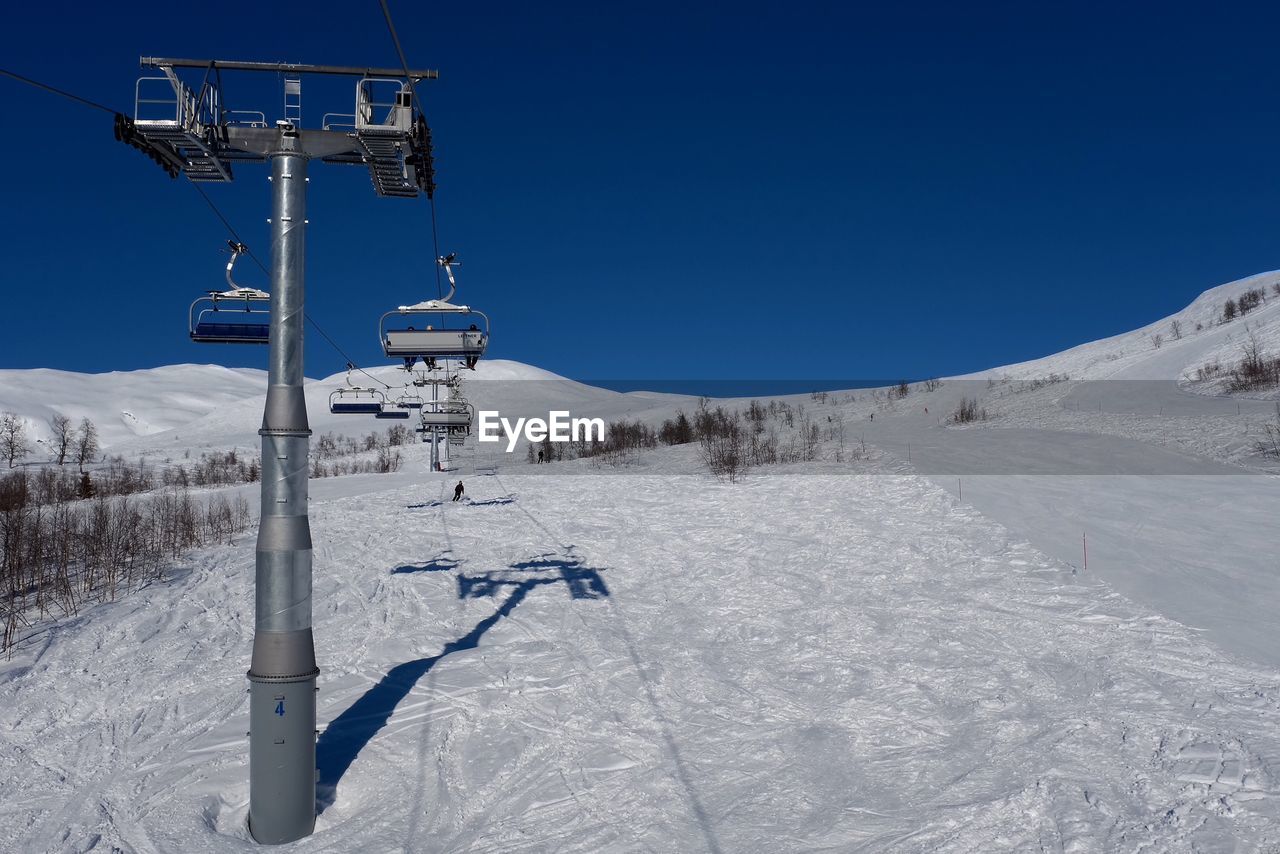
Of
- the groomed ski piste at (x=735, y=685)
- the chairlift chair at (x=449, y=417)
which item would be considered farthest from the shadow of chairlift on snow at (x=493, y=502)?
the groomed ski piste at (x=735, y=685)

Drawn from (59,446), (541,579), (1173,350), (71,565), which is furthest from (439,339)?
(59,446)

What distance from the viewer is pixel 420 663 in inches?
411

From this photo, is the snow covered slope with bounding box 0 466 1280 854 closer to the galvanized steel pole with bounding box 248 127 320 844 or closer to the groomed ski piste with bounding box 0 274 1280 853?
the groomed ski piste with bounding box 0 274 1280 853

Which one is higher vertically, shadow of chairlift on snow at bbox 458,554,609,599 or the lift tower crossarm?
the lift tower crossarm

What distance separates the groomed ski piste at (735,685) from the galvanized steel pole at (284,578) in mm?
429

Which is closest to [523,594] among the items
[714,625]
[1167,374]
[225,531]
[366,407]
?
[714,625]

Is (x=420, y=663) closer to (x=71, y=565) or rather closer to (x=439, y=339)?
(x=439, y=339)

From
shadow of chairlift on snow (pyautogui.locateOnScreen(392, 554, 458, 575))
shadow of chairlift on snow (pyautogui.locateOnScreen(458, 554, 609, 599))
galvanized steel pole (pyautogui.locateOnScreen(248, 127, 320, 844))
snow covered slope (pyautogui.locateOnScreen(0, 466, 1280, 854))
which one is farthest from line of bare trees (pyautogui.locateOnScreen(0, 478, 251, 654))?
galvanized steel pole (pyautogui.locateOnScreen(248, 127, 320, 844))

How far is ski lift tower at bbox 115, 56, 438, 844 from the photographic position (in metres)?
6.37

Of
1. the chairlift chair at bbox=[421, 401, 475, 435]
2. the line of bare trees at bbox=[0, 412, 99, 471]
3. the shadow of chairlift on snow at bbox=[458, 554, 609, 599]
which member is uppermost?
the line of bare trees at bbox=[0, 412, 99, 471]

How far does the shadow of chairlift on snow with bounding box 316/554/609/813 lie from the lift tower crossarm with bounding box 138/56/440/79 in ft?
18.9

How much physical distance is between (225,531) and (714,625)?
17.7 meters

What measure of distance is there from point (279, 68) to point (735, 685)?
25.6 feet

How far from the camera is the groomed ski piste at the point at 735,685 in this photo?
659 centimetres
